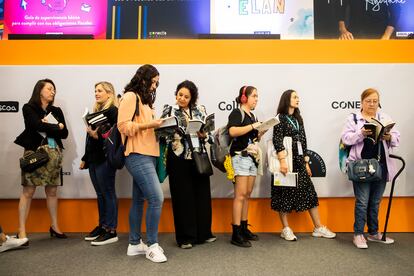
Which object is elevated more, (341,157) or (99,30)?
(99,30)


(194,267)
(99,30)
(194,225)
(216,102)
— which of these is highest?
(99,30)

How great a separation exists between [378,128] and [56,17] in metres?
4.79

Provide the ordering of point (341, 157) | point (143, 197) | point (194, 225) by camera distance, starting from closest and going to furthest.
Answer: point (143, 197) < point (194, 225) < point (341, 157)

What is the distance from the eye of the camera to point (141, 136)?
2.71m

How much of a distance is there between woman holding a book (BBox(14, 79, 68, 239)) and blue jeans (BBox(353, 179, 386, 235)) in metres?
2.87

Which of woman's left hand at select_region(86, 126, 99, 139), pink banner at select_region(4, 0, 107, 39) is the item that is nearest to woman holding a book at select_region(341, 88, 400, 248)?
woman's left hand at select_region(86, 126, 99, 139)

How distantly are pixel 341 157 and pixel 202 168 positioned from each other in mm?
1430

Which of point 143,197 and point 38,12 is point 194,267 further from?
point 38,12

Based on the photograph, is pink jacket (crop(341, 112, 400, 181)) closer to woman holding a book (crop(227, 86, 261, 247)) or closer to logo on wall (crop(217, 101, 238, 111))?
woman holding a book (crop(227, 86, 261, 247))

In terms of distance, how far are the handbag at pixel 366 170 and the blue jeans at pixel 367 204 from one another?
0.12 metres

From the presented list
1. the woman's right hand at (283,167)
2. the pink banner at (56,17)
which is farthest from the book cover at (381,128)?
the pink banner at (56,17)

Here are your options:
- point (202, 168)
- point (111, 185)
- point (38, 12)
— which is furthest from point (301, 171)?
point (38, 12)

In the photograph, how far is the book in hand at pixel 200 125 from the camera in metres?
2.95

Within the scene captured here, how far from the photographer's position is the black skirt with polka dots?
337 centimetres
